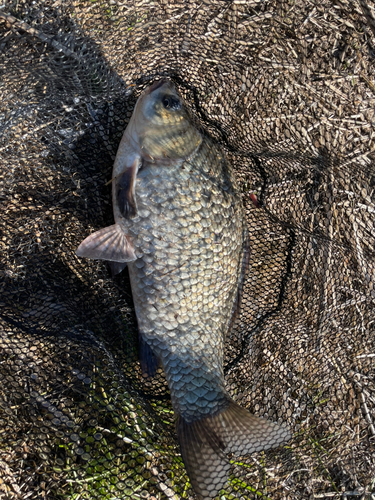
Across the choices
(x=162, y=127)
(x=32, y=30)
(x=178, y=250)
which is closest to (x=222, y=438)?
(x=178, y=250)

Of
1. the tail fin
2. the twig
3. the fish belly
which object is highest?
the twig

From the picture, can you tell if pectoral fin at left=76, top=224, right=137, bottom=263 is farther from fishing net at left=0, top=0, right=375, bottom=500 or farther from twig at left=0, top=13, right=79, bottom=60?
twig at left=0, top=13, right=79, bottom=60

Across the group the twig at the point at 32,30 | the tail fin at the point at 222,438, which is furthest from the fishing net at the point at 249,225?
the tail fin at the point at 222,438

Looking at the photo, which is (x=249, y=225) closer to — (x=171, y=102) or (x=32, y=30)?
(x=171, y=102)

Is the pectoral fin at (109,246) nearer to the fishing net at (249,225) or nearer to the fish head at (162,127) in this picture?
the fishing net at (249,225)

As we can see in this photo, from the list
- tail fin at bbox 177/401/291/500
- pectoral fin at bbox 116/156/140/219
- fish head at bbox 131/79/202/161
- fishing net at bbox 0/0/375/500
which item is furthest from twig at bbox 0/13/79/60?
tail fin at bbox 177/401/291/500

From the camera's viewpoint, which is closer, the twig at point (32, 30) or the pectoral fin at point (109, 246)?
the pectoral fin at point (109, 246)
